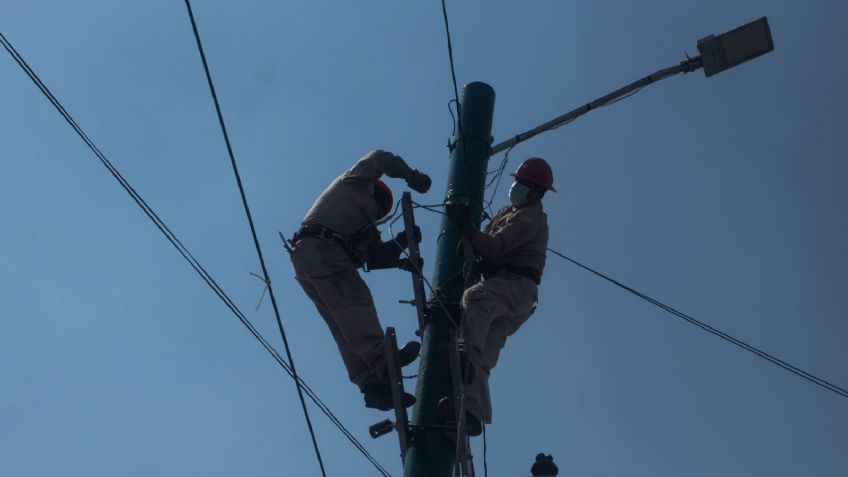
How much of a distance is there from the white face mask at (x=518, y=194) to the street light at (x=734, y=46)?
5.37 ft

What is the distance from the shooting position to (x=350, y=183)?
7523 mm

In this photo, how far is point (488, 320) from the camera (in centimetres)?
661

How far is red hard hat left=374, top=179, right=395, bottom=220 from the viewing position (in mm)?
7730

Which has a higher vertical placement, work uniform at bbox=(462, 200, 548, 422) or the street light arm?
the street light arm

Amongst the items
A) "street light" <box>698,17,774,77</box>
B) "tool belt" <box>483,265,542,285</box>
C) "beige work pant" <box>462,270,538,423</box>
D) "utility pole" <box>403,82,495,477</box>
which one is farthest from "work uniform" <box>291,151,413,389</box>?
"street light" <box>698,17,774,77</box>

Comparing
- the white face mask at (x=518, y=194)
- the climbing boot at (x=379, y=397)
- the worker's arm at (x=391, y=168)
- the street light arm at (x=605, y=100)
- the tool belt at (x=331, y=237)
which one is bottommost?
the climbing boot at (x=379, y=397)

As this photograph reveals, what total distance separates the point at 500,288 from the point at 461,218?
1.69ft

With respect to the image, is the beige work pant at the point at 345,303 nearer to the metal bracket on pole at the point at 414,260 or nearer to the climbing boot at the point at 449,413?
the metal bracket on pole at the point at 414,260

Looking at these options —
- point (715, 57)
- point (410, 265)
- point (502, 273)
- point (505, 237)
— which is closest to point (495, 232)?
point (505, 237)

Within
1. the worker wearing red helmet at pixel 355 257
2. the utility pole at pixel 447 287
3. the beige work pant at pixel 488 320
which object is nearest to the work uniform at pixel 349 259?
the worker wearing red helmet at pixel 355 257

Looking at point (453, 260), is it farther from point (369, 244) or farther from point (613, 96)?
point (613, 96)

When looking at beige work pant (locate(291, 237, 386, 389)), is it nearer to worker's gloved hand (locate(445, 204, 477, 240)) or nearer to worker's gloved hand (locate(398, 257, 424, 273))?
worker's gloved hand (locate(398, 257, 424, 273))

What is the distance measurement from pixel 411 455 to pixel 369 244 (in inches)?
69.6

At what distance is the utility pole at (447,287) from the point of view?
5.94m
